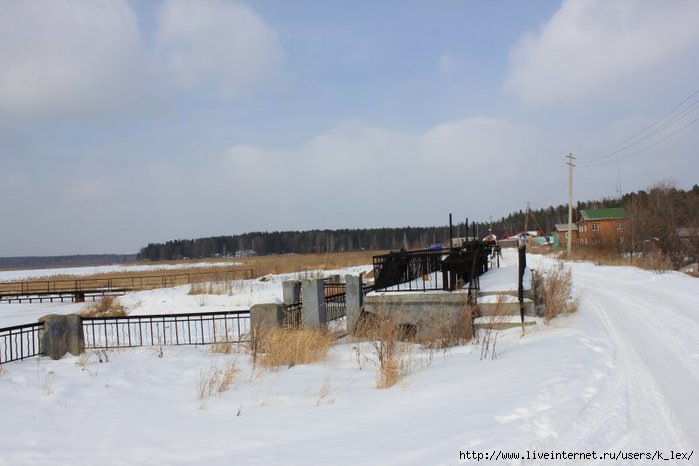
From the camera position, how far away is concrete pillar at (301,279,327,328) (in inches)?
448

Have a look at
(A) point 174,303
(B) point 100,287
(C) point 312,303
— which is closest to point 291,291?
(C) point 312,303

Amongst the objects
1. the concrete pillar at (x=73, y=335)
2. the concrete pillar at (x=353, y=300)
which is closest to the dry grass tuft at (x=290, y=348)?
the concrete pillar at (x=353, y=300)

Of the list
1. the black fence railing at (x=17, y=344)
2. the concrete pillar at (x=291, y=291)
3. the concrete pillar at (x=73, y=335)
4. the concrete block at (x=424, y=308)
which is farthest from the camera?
the concrete pillar at (x=291, y=291)

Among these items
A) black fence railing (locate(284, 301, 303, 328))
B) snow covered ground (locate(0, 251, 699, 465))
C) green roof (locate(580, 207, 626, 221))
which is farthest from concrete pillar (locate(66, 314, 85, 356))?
green roof (locate(580, 207, 626, 221))

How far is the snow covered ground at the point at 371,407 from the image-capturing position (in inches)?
179

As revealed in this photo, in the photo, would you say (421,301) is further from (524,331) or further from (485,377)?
(485,377)

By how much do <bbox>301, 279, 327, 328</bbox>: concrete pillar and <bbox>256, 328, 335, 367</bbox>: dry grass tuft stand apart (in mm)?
1782

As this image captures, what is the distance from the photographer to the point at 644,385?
601 centimetres

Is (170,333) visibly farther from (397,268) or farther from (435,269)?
(435,269)

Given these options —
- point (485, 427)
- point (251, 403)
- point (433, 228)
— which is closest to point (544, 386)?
point (485, 427)

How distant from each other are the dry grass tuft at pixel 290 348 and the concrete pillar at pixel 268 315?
990mm

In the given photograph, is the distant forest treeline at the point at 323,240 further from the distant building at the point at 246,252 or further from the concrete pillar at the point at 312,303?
the concrete pillar at the point at 312,303

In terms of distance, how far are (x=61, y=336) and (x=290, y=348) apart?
4.65m

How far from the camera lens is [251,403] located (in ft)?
20.9
